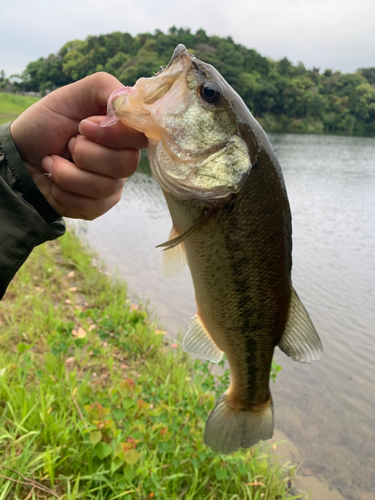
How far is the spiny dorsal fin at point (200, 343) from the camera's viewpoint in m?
1.88

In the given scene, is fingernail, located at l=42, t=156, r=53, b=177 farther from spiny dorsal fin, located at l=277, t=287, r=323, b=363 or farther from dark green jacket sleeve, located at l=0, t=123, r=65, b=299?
spiny dorsal fin, located at l=277, t=287, r=323, b=363

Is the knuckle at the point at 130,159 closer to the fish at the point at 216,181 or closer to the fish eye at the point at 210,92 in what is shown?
the fish at the point at 216,181

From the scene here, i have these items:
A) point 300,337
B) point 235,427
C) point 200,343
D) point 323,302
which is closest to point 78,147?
point 200,343

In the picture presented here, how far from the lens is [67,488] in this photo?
2.17 metres

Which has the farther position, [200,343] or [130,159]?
[200,343]

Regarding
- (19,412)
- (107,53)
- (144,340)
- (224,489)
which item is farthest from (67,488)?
(107,53)

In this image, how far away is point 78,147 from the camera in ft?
5.18

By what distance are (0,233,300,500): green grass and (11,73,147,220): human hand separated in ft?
4.76

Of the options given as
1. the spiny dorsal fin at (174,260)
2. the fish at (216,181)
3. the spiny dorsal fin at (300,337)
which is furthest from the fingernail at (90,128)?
the spiny dorsal fin at (300,337)

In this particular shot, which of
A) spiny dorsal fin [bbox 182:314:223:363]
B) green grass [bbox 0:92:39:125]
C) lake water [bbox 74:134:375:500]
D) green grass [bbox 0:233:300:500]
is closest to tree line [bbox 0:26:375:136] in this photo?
green grass [bbox 0:92:39:125]

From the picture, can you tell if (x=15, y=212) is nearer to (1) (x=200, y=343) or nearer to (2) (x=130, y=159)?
(2) (x=130, y=159)

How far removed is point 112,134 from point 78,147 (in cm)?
21

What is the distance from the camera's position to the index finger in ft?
4.83

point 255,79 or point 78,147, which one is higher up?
point 255,79
